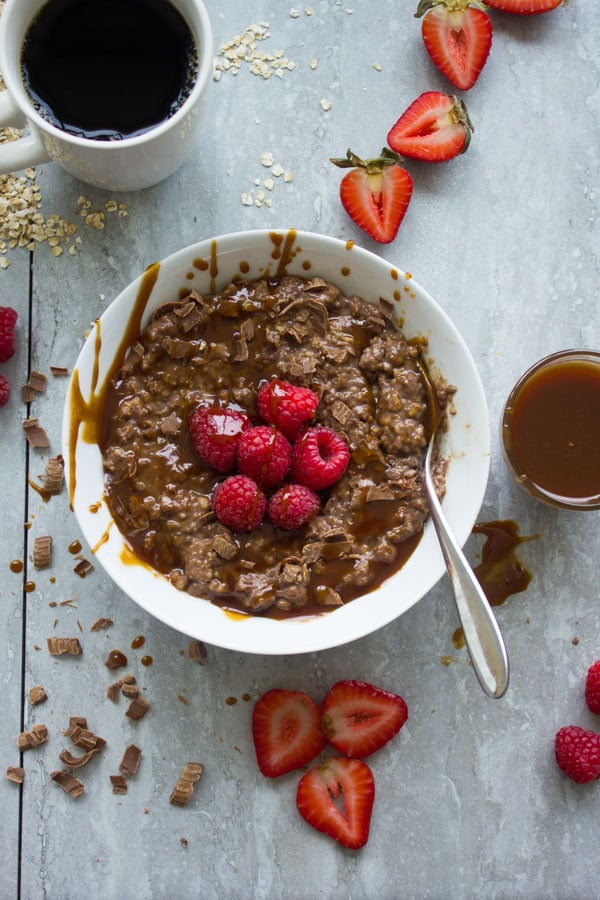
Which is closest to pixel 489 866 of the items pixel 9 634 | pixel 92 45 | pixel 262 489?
pixel 262 489

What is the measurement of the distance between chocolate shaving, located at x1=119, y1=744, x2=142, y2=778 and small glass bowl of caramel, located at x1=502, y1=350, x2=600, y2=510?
110 centimetres

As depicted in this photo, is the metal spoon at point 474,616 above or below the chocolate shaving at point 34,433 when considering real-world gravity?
above

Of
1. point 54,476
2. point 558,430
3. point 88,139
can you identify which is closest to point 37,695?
point 54,476

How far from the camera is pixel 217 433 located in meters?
1.75

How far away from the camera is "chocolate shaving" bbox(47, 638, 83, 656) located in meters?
1.99

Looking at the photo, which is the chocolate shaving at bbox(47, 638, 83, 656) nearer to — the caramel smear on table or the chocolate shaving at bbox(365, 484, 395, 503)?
the chocolate shaving at bbox(365, 484, 395, 503)

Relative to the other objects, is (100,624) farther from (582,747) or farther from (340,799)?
(582,747)

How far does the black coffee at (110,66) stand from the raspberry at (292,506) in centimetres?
82

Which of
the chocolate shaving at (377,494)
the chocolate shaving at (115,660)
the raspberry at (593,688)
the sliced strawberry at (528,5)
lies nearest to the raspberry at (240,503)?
the chocolate shaving at (377,494)

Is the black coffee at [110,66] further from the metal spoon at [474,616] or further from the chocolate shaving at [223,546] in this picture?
the metal spoon at [474,616]

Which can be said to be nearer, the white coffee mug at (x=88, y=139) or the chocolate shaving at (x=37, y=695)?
the white coffee mug at (x=88, y=139)

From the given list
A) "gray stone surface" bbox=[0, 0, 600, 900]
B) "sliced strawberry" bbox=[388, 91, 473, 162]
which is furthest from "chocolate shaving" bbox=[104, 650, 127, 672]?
"sliced strawberry" bbox=[388, 91, 473, 162]

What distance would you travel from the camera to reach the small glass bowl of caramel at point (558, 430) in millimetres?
1926

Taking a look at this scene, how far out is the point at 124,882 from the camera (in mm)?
1994
